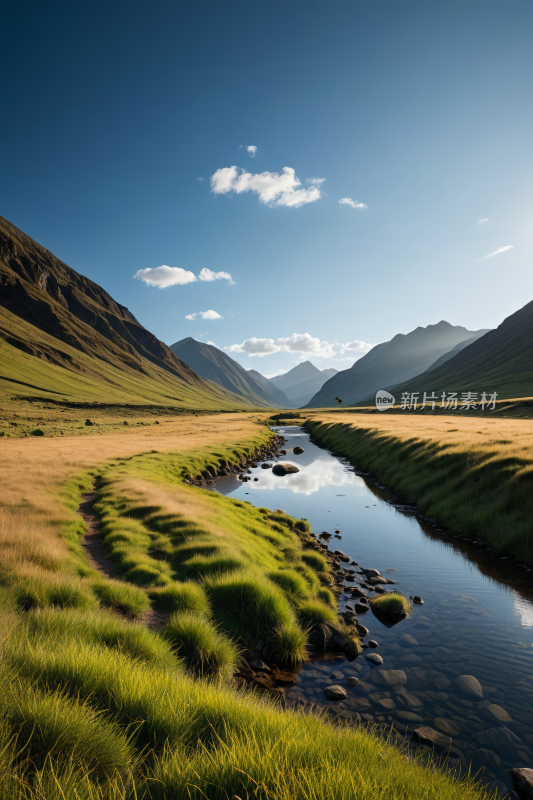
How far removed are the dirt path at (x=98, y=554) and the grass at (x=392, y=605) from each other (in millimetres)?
7187

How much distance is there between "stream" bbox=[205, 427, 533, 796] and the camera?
7.65 m

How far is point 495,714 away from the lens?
8.05 meters

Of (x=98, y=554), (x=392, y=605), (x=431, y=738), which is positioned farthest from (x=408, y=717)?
(x=98, y=554)

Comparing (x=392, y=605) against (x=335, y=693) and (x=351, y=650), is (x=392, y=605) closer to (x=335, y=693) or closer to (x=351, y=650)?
(x=351, y=650)

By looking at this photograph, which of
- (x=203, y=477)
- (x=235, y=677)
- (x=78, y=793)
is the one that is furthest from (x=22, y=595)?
(x=203, y=477)

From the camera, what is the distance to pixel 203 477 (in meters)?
36.8

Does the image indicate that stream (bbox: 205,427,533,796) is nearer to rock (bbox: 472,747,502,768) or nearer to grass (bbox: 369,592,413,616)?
rock (bbox: 472,747,502,768)

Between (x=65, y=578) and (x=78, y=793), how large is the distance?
24.8ft

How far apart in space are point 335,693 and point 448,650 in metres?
3.96

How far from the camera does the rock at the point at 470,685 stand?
8.63 meters

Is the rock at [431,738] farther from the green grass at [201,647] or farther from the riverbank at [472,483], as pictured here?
the riverbank at [472,483]

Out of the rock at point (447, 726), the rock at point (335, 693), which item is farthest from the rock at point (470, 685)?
the rock at point (335, 693)

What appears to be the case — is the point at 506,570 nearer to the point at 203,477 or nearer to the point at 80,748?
the point at 80,748

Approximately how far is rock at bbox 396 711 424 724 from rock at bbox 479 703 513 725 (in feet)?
4.88
